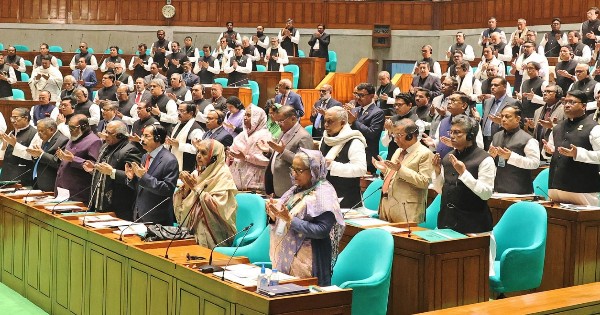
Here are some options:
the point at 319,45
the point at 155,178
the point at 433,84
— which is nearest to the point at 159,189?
the point at 155,178

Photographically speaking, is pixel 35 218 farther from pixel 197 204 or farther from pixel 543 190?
pixel 543 190

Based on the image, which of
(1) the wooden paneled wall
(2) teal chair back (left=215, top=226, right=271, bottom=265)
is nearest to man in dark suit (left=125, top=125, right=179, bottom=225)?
(2) teal chair back (left=215, top=226, right=271, bottom=265)

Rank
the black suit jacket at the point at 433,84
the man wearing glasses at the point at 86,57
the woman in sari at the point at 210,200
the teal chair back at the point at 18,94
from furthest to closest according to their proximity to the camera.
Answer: the man wearing glasses at the point at 86,57
the teal chair back at the point at 18,94
the black suit jacket at the point at 433,84
the woman in sari at the point at 210,200

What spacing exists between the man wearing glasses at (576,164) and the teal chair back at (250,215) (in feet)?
6.32

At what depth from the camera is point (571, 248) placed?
5180 millimetres

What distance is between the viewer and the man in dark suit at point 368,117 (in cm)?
710

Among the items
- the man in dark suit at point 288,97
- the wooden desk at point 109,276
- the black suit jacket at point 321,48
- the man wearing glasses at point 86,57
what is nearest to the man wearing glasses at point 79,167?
the wooden desk at point 109,276

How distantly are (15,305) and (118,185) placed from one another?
1002 mm

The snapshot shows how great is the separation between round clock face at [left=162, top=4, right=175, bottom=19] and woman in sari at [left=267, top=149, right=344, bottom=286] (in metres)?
13.2

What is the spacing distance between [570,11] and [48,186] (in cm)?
1030

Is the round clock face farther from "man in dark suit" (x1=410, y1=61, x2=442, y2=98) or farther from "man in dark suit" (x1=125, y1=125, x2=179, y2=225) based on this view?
"man in dark suit" (x1=125, y1=125, x2=179, y2=225)

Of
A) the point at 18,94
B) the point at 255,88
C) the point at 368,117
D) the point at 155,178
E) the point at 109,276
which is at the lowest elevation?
the point at 109,276

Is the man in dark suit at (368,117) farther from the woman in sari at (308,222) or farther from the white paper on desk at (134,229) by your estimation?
the woman in sari at (308,222)

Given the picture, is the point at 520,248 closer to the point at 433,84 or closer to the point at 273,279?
the point at 273,279
